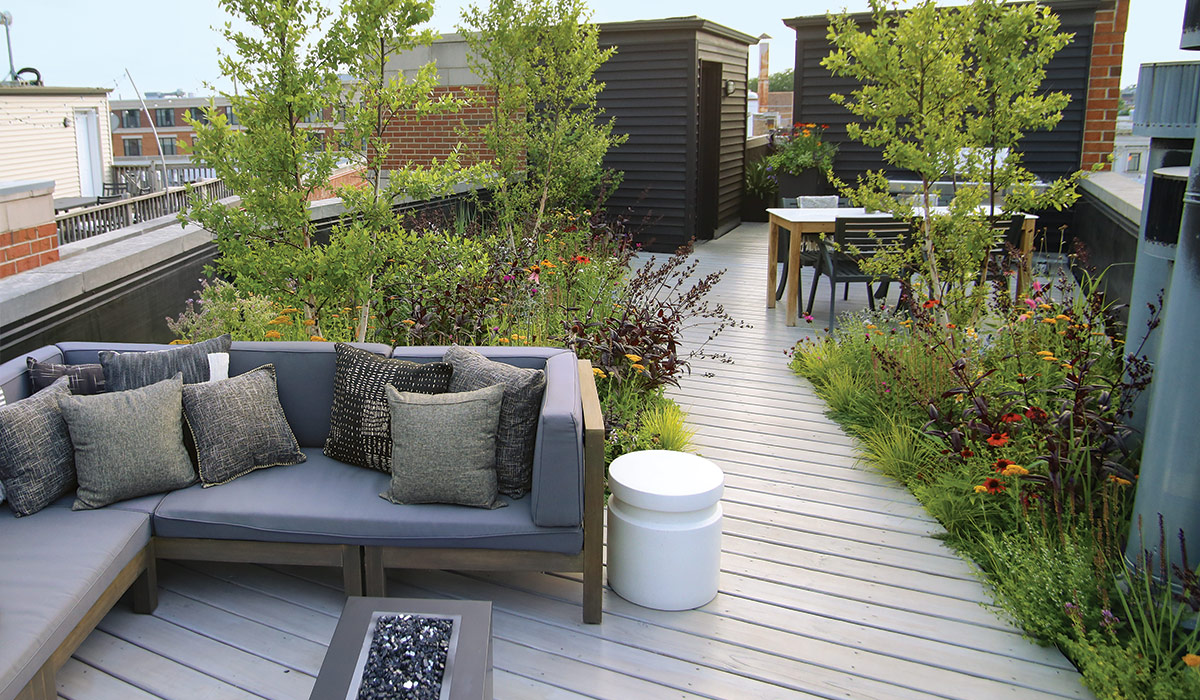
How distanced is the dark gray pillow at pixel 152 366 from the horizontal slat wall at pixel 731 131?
29.7ft

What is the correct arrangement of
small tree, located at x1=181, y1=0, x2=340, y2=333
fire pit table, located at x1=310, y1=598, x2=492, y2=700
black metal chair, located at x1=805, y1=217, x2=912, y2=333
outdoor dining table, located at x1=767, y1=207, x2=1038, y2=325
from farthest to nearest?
outdoor dining table, located at x1=767, y1=207, x2=1038, y2=325, black metal chair, located at x1=805, y1=217, x2=912, y2=333, small tree, located at x1=181, y1=0, x2=340, y2=333, fire pit table, located at x1=310, y1=598, x2=492, y2=700

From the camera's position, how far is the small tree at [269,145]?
392 centimetres

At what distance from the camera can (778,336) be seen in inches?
275

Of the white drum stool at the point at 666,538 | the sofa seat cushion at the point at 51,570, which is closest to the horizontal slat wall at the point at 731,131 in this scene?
the white drum stool at the point at 666,538

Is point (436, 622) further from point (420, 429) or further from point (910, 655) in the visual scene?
point (910, 655)

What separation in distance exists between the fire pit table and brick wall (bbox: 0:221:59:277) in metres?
2.98

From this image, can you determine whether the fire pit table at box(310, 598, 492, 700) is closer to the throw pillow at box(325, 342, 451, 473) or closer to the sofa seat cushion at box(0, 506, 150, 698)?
the sofa seat cushion at box(0, 506, 150, 698)

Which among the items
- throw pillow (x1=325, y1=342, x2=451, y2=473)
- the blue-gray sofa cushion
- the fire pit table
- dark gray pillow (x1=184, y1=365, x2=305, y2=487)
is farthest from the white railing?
the fire pit table

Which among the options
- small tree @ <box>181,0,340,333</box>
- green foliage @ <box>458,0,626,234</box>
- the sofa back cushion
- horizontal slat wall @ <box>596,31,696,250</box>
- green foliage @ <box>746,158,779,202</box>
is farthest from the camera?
green foliage @ <box>746,158,779,202</box>

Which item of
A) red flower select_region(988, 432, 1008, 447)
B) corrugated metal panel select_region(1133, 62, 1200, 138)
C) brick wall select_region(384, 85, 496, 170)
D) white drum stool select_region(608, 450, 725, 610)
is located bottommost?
white drum stool select_region(608, 450, 725, 610)

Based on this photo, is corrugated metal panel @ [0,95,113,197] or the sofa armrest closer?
the sofa armrest

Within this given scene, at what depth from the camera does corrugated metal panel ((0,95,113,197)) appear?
18.2 metres

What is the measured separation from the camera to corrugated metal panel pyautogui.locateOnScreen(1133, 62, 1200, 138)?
2.87 metres

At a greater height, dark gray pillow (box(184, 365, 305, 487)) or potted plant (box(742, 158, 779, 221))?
potted plant (box(742, 158, 779, 221))
